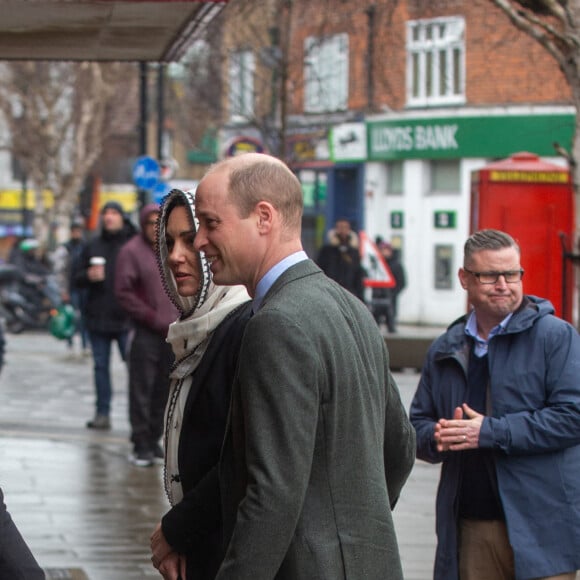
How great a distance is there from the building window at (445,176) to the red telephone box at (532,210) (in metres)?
20.7

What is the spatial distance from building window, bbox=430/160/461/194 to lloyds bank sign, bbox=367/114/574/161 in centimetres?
51

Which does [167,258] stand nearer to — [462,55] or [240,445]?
[240,445]

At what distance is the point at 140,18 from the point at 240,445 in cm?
453

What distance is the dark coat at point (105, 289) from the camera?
12.4 m

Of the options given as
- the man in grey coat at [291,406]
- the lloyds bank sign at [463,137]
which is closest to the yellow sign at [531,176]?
the man in grey coat at [291,406]

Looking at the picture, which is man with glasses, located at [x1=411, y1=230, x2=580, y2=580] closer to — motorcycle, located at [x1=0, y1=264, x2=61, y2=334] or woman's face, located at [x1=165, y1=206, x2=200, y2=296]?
woman's face, located at [x1=165, y1=206, x2=200, y2=296]

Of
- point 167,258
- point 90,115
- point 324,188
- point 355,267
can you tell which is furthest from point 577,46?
point 90,115

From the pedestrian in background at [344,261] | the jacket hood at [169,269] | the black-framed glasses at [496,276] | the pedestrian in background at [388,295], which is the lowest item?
the pedestrian in background at [388,295]

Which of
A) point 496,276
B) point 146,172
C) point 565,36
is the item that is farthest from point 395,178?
point 496,276

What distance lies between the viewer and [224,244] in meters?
3.21

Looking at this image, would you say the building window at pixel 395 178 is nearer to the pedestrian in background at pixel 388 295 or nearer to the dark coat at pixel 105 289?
the pedestrian in background at pixel 388 295

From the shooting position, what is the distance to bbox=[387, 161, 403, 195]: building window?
35375 millimetres

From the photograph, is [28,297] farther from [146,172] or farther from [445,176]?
[445,176]

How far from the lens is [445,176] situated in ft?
113
